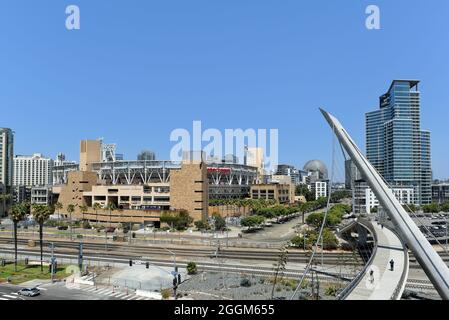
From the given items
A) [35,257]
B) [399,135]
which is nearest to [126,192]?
[35,257]

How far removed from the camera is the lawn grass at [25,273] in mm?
39722

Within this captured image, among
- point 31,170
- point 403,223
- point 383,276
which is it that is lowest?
point 383,276

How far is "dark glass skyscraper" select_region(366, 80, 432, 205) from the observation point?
490 ft

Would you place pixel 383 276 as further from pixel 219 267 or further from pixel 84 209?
pixel 84 209

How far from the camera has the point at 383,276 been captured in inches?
1034

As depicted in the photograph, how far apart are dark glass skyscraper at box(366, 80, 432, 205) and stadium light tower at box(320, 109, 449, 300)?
126 m

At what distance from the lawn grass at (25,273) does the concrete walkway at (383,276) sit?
1226 inches

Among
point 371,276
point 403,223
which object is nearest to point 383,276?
point 371,276

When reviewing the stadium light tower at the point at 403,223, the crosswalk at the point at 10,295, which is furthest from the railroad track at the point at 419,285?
the crosswalk at the point at 10,295

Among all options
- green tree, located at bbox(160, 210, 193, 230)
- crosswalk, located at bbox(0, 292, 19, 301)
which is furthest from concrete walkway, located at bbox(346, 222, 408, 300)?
green tree, located at bbox(160, 210, 193, 230)

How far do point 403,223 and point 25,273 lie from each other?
38.8 metres

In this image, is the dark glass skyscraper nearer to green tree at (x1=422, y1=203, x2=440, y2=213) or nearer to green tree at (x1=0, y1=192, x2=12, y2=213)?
green tree at (x1=422, y1=203, x2=440, y2=213)
